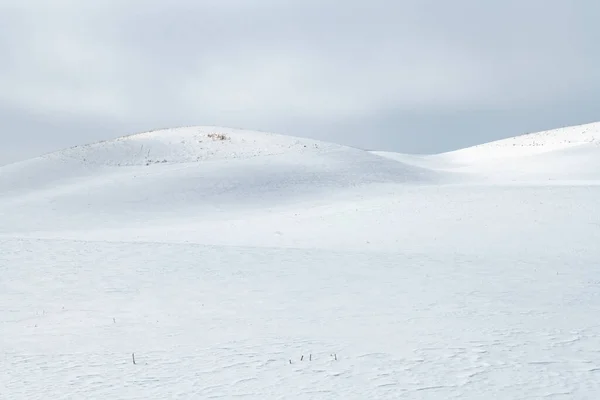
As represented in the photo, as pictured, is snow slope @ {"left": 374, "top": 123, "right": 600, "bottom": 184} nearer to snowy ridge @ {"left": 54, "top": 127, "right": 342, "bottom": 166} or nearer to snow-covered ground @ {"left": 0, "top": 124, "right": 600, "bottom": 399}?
snow-covered ground @ {"left": 0, "top": 124, "right": 600, "bottom": 399}

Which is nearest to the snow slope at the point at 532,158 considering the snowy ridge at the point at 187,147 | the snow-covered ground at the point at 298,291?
the snow-covered ground at the point at 298,291

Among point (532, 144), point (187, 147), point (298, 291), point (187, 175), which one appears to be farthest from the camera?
point (532, 144)

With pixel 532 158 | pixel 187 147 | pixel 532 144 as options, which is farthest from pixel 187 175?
pixel 532 144

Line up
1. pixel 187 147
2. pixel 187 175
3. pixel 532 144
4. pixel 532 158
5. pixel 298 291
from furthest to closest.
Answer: pixel 532 144
pixel 532 158
pixel 187 147
pixel 187 175
pixel 298 291

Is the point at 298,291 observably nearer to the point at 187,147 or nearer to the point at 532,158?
the point at 187,147

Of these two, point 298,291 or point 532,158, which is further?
point 532,158

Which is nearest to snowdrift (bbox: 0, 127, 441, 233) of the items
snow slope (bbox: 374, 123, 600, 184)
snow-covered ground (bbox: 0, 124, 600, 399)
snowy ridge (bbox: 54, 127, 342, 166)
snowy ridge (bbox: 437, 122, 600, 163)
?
snowy ridge (bbox: 54, 127, 342, 166)

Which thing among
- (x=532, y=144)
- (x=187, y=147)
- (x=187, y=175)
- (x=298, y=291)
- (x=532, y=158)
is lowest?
(x=298, y=291)

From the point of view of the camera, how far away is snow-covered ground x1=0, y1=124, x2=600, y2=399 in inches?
350

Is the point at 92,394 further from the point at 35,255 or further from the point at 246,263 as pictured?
the point at 35,255

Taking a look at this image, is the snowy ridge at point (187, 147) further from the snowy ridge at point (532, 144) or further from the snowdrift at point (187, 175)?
the snowy ridge at point (532, 144)

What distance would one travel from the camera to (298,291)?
14812 mm

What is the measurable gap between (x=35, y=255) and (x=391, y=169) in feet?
92.2

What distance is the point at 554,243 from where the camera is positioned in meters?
20.4
